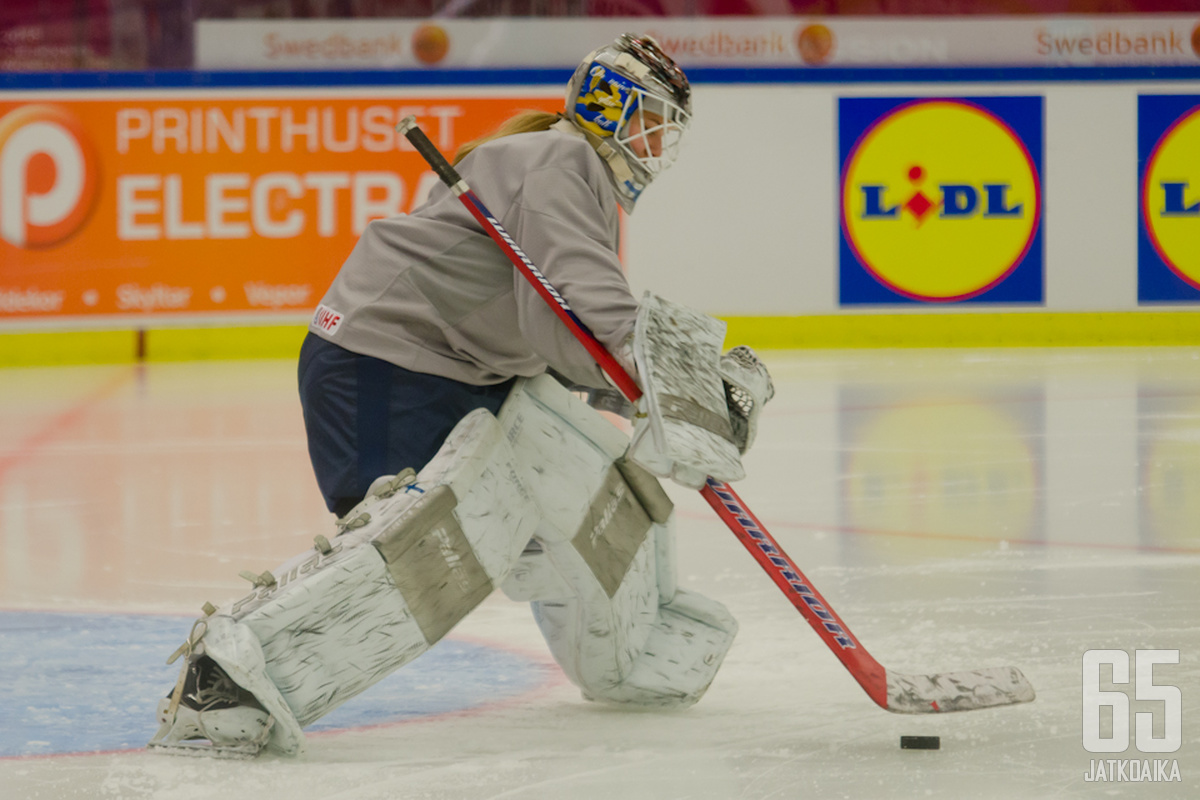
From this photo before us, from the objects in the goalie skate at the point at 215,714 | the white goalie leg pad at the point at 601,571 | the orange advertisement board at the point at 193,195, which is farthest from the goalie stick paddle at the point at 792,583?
the orange advertisement board at the point at 193,195

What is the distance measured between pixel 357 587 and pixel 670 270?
5.94 meters

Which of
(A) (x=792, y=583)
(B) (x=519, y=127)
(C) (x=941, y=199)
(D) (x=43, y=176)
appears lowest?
(A) (x=792, y=583)

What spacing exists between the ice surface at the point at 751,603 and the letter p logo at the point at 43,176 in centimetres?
185

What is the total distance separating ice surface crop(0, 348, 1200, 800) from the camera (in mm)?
1873

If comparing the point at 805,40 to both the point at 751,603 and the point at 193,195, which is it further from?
the point at 751,603

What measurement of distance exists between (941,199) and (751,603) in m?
5.28

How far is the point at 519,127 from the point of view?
6.70 ft

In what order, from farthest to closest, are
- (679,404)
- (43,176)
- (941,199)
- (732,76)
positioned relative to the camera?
(732,76)
(941,199)
(43,176)
(679,404)

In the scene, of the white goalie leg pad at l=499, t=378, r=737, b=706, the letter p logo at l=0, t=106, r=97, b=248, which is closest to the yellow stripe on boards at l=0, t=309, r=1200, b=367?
the letter p logo at l=0, t=106, r=97, b=248

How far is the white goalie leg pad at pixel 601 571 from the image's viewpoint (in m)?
2.05

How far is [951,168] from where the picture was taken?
25.6ft

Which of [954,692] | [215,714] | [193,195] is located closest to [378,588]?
[215,714]

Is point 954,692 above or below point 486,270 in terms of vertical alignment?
below

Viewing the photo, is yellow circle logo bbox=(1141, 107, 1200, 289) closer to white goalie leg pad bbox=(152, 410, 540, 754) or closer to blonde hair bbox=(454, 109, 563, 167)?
blonde hair bbox=(454, 109, 563, 167)
